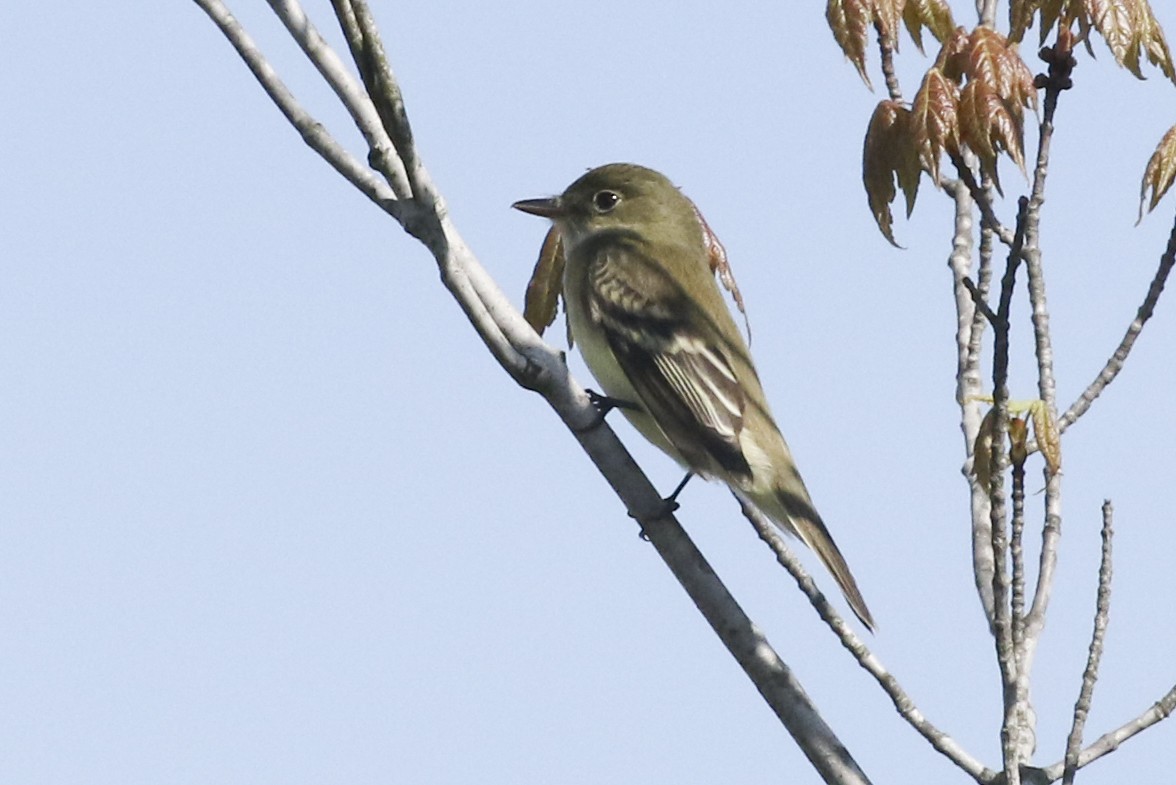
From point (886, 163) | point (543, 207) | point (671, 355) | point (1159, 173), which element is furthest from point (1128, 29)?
point (543, 207)

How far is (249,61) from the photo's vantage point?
420cm

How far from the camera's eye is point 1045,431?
13.4 ft

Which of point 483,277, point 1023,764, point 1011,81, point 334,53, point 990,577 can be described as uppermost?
point 334,53

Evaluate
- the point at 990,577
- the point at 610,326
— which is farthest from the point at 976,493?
the point at 610,326

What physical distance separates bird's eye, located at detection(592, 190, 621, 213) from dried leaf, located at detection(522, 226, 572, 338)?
1.28 m

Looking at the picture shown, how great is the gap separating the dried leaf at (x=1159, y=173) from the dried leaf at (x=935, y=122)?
2.45ft

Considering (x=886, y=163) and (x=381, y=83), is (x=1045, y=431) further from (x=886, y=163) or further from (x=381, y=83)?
(x=381, y=83)

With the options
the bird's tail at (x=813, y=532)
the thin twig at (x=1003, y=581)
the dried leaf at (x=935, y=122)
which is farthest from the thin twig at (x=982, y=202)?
the bird's tail at (x=813, y=532)

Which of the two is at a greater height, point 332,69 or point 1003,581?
point 332,69

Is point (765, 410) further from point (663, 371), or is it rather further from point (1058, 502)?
point (1058, 502)

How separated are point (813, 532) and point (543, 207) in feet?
8.06

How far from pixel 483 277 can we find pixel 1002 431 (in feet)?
4.60

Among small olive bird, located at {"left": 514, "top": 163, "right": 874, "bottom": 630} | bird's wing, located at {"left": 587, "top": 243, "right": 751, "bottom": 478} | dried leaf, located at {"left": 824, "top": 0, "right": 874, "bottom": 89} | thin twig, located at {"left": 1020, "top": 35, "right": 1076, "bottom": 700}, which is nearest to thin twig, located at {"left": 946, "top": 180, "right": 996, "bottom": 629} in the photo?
thin twig, located at {"left": 1020, "top": 35, "right": 1076, "bottom": 700}

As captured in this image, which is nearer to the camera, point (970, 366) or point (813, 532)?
point (970, 366)
